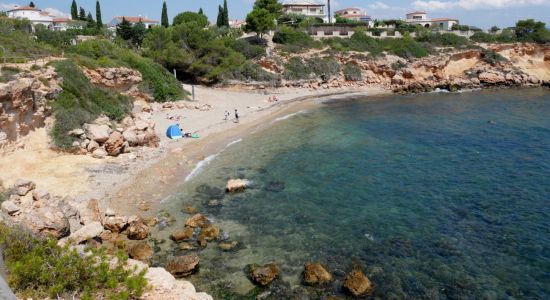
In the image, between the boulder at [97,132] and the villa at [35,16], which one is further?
the villa at [35,16]

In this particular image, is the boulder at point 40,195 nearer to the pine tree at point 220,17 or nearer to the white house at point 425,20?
the pine tree at point 220,17

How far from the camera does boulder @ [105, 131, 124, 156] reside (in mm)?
25922

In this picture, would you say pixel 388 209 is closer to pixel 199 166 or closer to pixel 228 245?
pixel 228 245

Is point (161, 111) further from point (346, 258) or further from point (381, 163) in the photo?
point (346, 258)

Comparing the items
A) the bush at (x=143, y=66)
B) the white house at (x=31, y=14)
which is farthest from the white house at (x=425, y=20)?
the white house at (x=31, y=14)

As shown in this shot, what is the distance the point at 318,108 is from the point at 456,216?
29247mm

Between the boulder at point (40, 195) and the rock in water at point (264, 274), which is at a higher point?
the boulder at point (40, 195)

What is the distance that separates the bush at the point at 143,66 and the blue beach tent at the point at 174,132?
39.0ft

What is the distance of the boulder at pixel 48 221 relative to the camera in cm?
1573

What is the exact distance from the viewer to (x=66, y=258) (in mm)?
10102

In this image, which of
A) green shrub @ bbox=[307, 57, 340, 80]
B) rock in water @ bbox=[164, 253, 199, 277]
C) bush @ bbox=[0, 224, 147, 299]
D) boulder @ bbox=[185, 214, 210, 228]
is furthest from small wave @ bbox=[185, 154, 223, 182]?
green shrub @ bbox=[307, 57, 340, 80]

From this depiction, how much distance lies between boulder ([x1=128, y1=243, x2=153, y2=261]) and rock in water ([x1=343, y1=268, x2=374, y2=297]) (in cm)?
794

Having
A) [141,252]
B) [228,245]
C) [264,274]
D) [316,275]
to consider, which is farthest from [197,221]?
[316,275]

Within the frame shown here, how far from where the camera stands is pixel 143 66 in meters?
43.3
